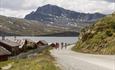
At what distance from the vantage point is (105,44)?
65812mm

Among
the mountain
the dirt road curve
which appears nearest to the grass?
the dirt road curve

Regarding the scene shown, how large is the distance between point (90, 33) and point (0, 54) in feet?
83.1

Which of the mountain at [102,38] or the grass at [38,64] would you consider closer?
the grass at [38,64]

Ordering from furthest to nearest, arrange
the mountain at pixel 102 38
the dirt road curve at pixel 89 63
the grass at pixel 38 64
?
the mountain at pixel 102 38 < the dirt road curve at pixel 89 63 < the grass at pixel 38 64

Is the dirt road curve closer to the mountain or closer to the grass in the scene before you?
the grass

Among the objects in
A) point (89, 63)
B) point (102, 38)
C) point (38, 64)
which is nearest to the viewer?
point (38, 64)

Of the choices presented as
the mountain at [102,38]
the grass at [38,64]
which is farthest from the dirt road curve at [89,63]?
the mountain at [102,38]

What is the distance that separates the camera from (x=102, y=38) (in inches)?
2793

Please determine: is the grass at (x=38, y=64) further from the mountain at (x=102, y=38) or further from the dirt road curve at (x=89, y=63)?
the mountain at (x=102, y=38)

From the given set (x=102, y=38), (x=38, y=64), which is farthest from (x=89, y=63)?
(x=102, y=38)

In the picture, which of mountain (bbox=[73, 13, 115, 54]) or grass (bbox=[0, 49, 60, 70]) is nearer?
grass (bbox=[0, 49, 60, 70])

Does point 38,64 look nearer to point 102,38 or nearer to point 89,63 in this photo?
point 89,63

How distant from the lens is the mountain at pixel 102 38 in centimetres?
6379

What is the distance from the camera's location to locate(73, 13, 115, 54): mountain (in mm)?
63794
